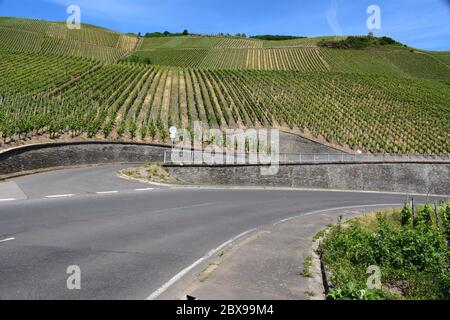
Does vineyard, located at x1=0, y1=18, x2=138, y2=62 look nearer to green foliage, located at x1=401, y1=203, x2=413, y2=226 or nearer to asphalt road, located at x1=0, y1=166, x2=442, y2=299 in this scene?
asphalt road, located at x1=0, y1=166, x2=442, y2=299

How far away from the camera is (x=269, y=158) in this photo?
36.0 meters

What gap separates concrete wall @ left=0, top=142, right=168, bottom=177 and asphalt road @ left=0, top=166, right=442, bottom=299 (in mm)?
1776

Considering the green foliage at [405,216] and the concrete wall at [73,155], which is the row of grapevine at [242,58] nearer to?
the concrete wall at [73,155]

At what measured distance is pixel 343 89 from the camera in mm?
74062

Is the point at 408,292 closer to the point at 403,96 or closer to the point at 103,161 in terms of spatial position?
the point at 103,161

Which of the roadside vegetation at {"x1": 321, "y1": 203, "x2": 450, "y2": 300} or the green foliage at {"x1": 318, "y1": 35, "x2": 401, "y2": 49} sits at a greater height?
the green foliage at {"x1": 318, "y1": 35, "x2": 401, "y2": 49}

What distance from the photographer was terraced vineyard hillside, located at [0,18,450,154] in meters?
41.2

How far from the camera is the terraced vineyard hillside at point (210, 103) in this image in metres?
41.2

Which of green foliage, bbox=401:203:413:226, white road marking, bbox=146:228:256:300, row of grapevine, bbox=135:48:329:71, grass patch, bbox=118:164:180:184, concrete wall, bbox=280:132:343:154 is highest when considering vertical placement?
row of grapevine, bbox=135:48:329:71

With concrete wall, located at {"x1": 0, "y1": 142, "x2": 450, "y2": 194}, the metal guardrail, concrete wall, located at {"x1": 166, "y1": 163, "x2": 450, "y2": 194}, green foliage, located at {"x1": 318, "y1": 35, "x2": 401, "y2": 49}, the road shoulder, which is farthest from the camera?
green foliage, located at {"x1": 318, "y1": 35, "x2": 401, "y2": 49}

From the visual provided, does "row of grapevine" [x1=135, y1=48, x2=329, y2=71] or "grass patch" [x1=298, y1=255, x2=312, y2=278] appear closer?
"grass patch" [x1=298, y1=255, x2=312, y2=278]

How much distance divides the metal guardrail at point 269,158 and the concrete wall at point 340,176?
0.48 metres

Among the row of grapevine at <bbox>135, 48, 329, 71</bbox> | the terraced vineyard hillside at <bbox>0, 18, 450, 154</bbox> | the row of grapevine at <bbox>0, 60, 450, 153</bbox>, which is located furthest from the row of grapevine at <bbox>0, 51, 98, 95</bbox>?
the row of grapevine at <bbox>135, 48, 329, 71</bbox>
